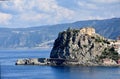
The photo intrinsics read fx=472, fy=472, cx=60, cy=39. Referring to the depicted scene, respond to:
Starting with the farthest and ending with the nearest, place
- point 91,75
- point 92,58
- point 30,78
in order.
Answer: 1. point 92,58
2. point 91,75
3. point 30,78

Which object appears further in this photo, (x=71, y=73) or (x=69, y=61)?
(x=69, y=61)

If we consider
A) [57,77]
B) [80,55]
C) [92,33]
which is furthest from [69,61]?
[57,77]

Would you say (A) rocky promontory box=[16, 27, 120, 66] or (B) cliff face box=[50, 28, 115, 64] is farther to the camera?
(B) cliff face box=[50, 28, 115, 64]

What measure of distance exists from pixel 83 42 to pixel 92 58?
3.50 metres

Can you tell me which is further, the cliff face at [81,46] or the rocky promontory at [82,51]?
the cliff face at [81,46]

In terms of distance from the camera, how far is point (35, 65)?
78.5 m

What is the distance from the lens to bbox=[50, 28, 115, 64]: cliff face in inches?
3014

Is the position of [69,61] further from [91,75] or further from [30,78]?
[30,78]

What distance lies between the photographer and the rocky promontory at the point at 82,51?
76.3 m

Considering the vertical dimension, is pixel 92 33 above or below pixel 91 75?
above

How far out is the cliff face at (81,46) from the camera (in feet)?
251

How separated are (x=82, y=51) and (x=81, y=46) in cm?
111

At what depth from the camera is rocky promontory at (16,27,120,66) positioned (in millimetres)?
76312

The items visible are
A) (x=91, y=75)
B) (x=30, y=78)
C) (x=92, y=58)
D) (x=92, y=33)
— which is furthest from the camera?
(x=92, y=33)
